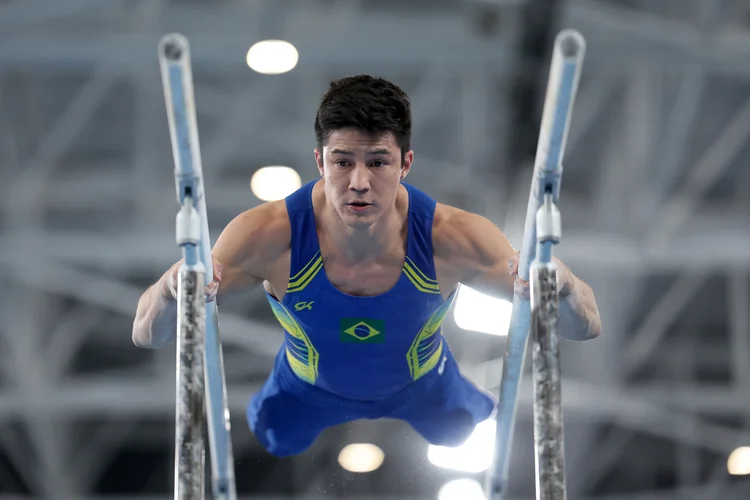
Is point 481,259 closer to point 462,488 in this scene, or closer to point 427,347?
point 427,347

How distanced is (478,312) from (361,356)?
3032 millimetres

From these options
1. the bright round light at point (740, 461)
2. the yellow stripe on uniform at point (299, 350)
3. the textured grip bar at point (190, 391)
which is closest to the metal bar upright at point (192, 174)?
the textured grip bar at point (190, 391)

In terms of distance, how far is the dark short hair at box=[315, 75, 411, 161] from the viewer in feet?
11.6

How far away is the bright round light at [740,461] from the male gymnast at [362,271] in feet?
24.5

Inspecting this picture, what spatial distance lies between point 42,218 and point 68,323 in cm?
137

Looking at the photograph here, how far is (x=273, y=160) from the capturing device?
9945 mm

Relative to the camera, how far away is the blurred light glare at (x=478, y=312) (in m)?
6.84

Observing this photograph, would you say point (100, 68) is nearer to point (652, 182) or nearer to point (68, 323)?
point (68, 323)

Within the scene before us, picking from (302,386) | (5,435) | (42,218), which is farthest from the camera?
(5,435)

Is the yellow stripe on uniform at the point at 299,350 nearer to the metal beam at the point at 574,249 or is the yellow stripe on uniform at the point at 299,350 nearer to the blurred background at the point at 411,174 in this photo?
the blurred background at the point at 411,174

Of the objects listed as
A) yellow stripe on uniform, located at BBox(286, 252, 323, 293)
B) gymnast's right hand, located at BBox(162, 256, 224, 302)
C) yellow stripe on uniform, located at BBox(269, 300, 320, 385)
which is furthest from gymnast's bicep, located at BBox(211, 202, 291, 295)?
gymnast's right hand, located at BBox(162, 256, 224, 302)

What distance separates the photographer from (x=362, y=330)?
403 cm

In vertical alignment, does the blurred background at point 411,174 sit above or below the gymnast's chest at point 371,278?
above

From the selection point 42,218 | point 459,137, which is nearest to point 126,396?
point 42,218
